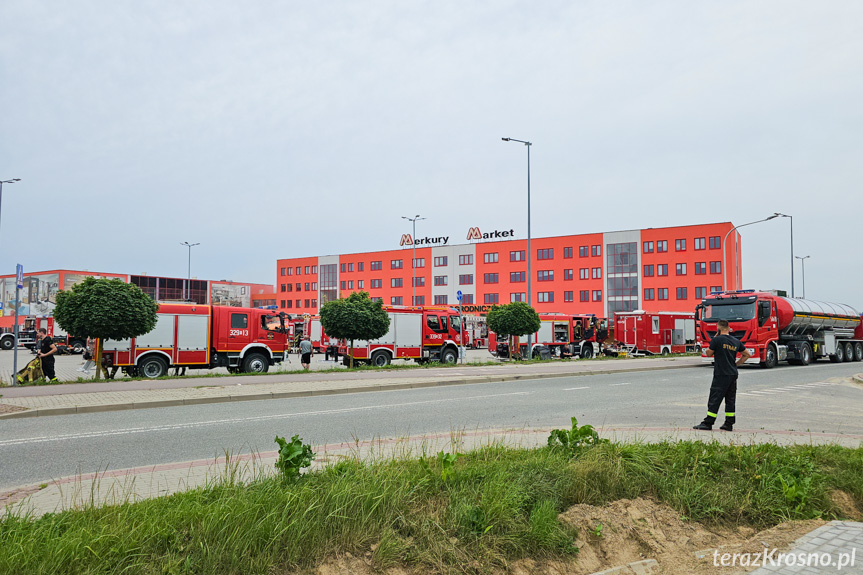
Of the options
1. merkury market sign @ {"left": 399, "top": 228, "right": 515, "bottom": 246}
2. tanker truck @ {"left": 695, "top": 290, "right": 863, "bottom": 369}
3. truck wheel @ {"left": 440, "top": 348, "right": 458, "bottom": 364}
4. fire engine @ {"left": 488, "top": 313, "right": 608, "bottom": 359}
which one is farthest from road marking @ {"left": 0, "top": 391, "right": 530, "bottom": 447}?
merkury market sign @ {"left": 399, "top": 228, "right": 515, "bottom": 246}

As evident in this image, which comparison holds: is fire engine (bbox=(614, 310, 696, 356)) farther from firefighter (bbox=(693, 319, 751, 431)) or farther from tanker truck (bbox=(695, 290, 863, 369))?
firefighter (bbox=(693, 319, 751, 431))

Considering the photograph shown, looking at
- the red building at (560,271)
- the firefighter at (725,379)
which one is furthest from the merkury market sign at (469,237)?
the firefighter at (725,379)

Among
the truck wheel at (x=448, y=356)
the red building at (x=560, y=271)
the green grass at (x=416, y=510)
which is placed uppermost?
the red building at (x=560, y=271)

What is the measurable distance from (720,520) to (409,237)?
89.0 meters

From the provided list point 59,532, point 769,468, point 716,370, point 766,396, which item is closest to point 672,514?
point 769,468

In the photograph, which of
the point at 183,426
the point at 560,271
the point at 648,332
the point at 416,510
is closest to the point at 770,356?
the point at 648,332

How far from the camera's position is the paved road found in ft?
27.0

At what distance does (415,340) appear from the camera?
30734mm

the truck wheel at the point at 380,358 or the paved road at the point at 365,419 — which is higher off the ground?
the paved road at the point at 365,419

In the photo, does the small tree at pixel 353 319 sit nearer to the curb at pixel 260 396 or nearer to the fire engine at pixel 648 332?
the curb at pixel 260 396

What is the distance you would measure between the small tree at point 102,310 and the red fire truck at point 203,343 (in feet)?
8.35

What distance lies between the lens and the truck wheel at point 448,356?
31.4m

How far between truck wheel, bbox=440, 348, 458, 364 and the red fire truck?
8.87 metres

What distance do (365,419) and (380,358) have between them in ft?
59.4
